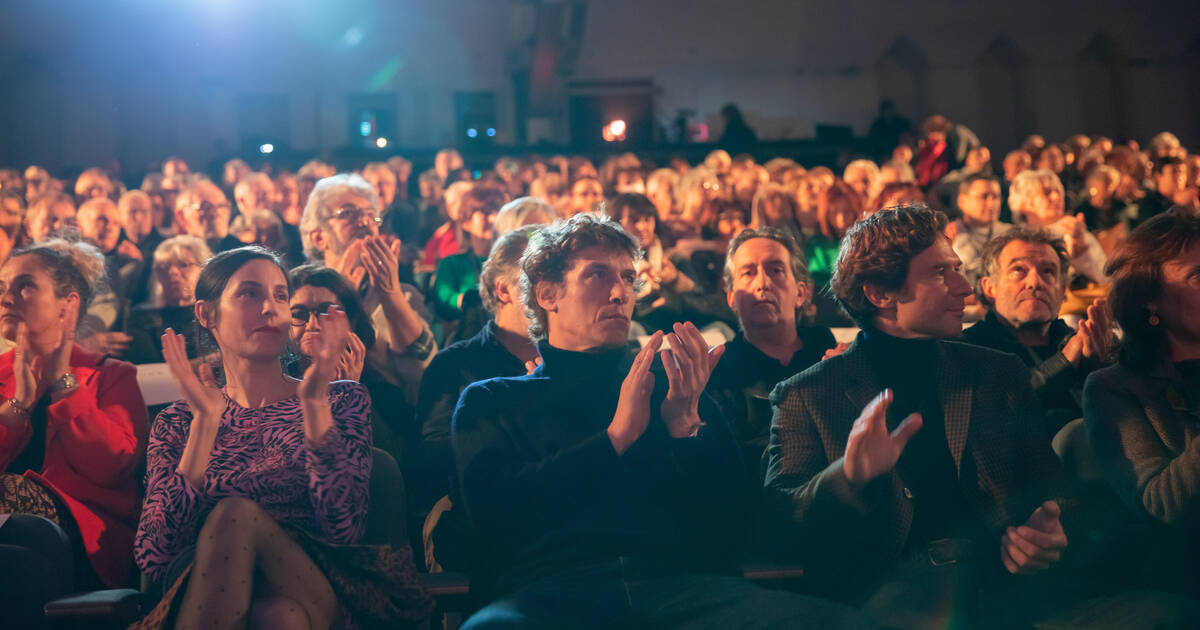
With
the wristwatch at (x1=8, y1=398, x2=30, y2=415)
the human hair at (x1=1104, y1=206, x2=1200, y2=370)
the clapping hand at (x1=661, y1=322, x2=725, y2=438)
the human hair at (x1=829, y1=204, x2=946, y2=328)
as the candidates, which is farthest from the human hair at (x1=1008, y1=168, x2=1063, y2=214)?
the wristwatch at (x1=8, y1=398, x2=30, y2=415)

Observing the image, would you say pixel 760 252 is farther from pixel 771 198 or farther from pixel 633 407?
pixel 771 198

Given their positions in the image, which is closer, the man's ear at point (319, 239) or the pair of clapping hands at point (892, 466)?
the pair of clapping hands at point (892, 466)

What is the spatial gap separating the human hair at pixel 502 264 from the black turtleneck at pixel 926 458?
1090mm

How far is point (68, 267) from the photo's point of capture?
102 inches

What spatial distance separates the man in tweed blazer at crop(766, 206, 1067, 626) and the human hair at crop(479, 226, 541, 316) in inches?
37.3

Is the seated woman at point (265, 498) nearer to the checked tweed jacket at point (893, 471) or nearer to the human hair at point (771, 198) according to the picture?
the checked tweed jacket at point (893, 471)

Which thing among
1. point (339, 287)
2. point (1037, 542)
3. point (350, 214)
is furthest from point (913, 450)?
point (350, 214)

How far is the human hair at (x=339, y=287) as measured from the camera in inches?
109

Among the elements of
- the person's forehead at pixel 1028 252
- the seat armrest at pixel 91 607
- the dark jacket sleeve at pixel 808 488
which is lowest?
the seat armrest at pixel 91 607

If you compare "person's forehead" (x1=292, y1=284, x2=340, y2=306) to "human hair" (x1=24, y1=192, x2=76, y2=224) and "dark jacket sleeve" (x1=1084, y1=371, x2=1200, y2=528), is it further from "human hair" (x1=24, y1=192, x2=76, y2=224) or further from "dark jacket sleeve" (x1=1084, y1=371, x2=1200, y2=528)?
"human hair" (x1=24, y1=192, x2=76, y2=224)

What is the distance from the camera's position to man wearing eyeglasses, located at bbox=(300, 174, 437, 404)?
3076 mm

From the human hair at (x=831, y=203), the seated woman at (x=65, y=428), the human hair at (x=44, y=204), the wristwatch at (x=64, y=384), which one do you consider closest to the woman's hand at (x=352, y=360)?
the seated woman at (x=65, y=428)

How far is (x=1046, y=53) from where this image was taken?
50.8 feet

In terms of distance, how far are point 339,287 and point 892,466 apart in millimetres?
1570
